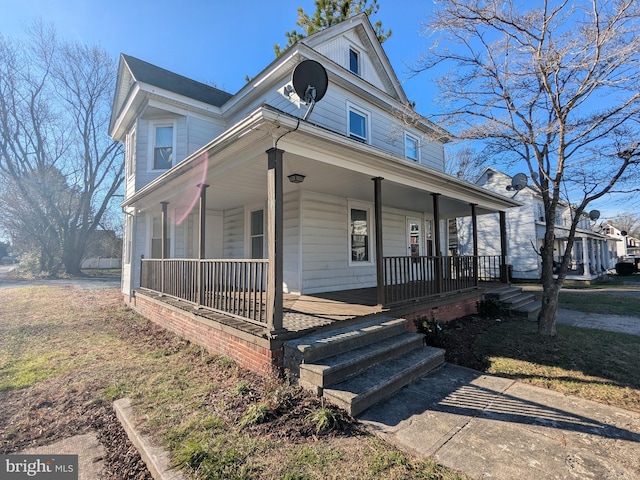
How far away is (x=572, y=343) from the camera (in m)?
5.73

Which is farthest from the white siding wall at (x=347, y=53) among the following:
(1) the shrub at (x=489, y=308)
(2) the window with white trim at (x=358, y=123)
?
(1) the shrub at (x=489, y=308)

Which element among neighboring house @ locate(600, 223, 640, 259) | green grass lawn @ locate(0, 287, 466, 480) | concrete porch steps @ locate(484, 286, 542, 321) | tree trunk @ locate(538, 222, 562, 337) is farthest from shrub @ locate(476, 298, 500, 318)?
neighboring house @ locate(600, 223, 640, 259)

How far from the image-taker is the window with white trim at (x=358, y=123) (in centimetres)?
890

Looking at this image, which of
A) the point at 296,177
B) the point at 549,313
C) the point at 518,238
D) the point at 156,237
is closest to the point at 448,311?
the point at 549,313

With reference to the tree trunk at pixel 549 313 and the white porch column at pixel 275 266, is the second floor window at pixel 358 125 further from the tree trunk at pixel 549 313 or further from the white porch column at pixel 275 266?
the tree trunk at pixel 549 313

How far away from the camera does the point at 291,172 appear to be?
5.89 metres

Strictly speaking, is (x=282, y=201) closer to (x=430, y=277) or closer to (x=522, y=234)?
(x=430, y=277)

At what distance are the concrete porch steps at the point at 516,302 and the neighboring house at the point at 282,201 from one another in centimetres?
81

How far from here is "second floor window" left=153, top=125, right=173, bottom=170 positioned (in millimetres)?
9430

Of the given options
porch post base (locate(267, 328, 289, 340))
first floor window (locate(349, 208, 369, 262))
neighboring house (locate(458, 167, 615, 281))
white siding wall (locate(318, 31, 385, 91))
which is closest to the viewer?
porch post base (locate(267, 328, 289, 340))

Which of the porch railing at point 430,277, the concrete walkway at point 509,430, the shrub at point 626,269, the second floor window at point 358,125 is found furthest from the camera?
the shrub at point 626,269

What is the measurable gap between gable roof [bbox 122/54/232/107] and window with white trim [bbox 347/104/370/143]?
4659mm

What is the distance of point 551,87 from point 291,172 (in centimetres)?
527

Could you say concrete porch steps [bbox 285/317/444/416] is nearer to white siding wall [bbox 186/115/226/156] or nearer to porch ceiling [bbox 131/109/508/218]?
porch ceiling [bbox 131/109/508/218]
